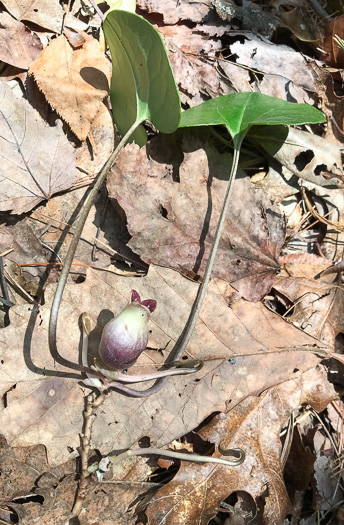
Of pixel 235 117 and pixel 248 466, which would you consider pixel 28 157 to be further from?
pixel 248 466

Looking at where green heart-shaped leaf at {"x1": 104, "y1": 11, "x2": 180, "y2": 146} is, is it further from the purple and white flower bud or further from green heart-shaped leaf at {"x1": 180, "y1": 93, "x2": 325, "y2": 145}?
the purple and white flower bud

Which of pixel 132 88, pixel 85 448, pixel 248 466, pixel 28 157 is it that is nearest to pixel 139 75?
pixel 132 88

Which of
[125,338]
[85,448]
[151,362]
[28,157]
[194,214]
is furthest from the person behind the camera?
[194,214]

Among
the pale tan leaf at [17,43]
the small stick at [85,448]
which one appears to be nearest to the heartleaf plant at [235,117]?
the small stick at [85,448]

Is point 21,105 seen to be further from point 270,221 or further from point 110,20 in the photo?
point 270,221

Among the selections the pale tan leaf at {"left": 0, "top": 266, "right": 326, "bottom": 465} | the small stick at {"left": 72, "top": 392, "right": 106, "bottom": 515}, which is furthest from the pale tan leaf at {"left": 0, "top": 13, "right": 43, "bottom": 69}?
the small stick at {"left": 72, "top": 392, "right": 106, "bottom": 515}

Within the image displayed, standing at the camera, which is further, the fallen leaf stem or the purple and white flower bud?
the fallen leaf stem
